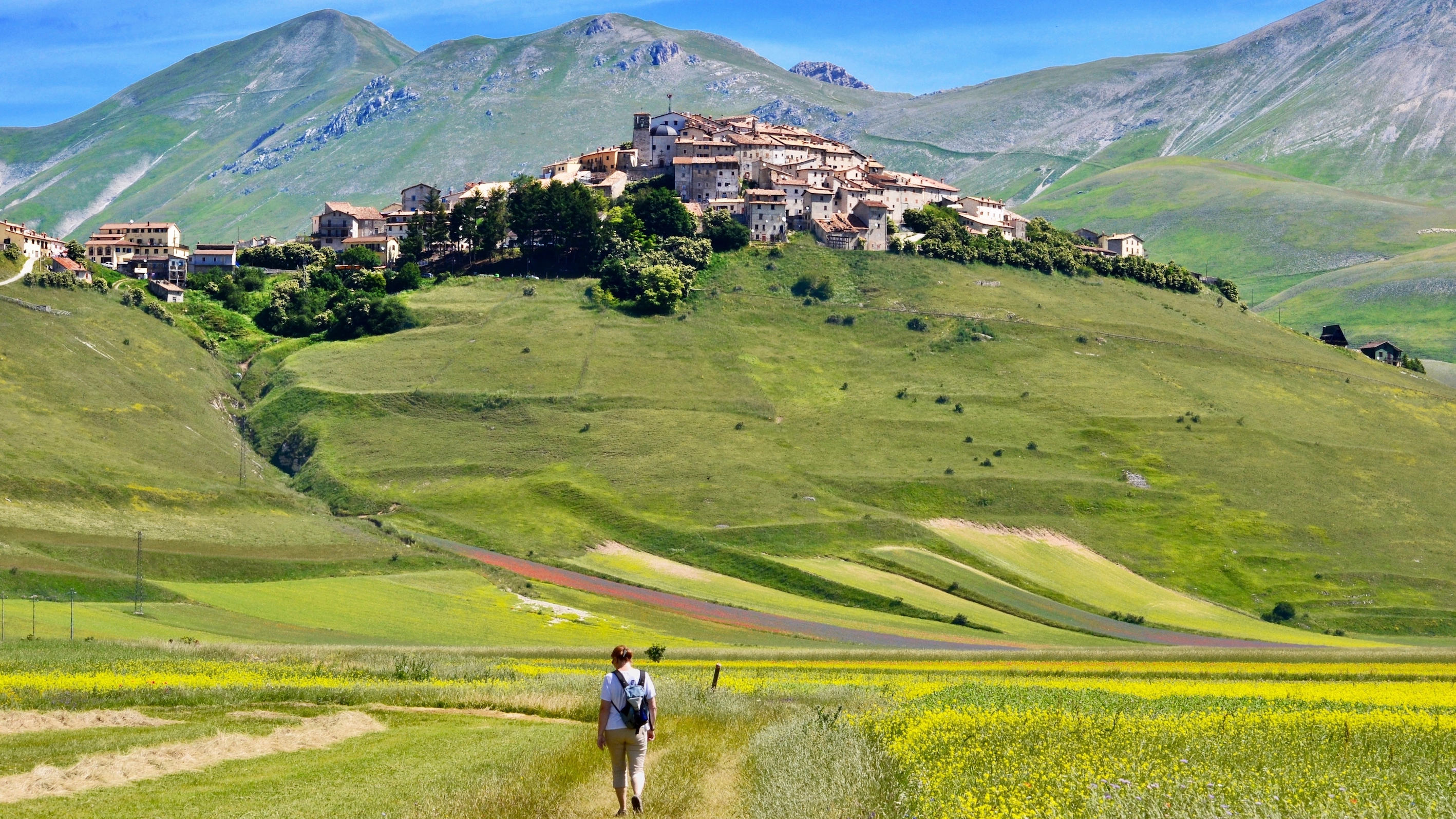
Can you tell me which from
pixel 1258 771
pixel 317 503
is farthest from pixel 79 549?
pixel 1258 771

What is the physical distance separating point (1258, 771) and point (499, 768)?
16232 millimetres

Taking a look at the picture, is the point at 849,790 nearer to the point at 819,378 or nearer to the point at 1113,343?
the point at 819,378

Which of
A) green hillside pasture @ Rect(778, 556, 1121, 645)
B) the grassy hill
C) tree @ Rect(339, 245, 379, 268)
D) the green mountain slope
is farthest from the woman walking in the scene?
tree @ Rect(339, 245, 379, 268)

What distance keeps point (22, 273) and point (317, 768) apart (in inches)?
6151

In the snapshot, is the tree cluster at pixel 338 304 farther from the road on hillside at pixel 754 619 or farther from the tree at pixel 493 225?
the road on hillside at pixel 754 619

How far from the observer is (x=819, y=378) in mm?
175500

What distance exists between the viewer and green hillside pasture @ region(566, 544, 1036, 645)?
10038 cm

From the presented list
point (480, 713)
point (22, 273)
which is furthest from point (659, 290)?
point (480, 713)

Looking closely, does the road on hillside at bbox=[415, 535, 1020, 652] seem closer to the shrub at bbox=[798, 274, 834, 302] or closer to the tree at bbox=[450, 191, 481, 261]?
the tree at bbox=[450, 191, 481, 261]

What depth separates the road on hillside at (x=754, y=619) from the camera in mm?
93188

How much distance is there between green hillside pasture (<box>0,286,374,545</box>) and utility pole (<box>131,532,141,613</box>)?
754cm

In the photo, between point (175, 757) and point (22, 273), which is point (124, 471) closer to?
point (22, 273)

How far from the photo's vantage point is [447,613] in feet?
297

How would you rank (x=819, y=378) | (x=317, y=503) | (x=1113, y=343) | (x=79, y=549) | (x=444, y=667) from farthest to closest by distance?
(x=1113, y=343) → (x=819, y=378) → (x=317, y=503) → (x=79, y=549) → (x=444, y=667)
